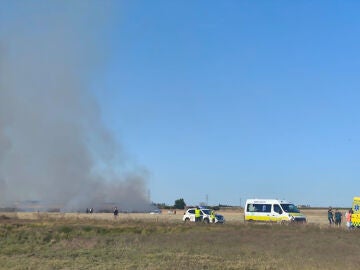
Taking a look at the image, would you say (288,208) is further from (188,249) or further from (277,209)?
(188,249)

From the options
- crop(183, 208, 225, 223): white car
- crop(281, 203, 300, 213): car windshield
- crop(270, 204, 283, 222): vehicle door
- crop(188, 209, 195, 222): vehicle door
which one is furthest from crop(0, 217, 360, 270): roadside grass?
crop(188, 209, 195, 222): vehicle door

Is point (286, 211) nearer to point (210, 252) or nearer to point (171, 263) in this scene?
point (210, 252)

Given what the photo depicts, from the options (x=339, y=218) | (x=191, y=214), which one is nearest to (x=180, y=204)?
(x=191, y=214)

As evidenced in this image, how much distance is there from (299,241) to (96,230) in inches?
679

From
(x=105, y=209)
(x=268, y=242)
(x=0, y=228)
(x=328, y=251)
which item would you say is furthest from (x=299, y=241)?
(x=105, y=209)

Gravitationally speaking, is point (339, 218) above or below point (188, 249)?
above

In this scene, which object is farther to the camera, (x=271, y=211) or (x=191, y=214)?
(x=191, y=214)

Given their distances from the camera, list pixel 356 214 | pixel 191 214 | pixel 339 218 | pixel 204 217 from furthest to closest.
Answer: pixel 191 214 < pixel 204 217 < pixel 339 218 < pixel 356 214

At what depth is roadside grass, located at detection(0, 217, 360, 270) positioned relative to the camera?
21.2 metres

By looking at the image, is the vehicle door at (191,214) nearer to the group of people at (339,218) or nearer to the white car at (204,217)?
the white car at (204,217)

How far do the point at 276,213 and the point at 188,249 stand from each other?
21417 mm

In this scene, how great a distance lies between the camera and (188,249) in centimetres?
2689

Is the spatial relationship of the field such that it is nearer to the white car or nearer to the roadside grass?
the roadside grass

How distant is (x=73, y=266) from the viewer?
20609 millimetres
